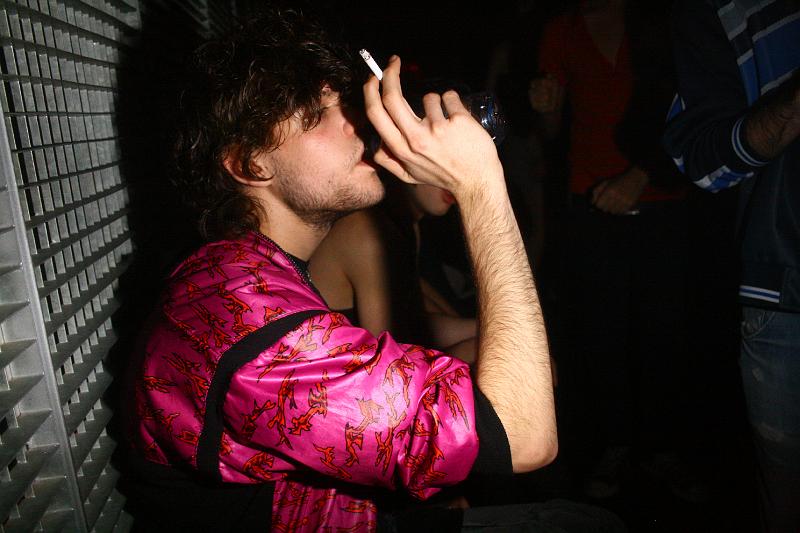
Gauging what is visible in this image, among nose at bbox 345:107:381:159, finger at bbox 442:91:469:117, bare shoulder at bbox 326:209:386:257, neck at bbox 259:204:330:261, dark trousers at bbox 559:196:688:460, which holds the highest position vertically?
finger at bbox 442:91:469:117

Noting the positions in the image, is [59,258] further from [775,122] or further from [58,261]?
[775,122]

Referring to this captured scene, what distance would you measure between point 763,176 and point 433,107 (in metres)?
0.73

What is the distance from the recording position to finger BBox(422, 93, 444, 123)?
0.96 meters

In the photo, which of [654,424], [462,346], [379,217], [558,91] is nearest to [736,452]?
[654,424]

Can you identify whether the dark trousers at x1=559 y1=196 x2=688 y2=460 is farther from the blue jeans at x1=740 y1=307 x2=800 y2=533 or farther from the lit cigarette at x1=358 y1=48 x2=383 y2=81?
the lit cigarette at x1=358 y1=48 x2=383 y2=81

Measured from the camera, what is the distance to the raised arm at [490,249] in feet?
2.90

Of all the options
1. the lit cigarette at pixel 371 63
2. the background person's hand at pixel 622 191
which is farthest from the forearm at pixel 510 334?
the background person's hand at pixel 622 191

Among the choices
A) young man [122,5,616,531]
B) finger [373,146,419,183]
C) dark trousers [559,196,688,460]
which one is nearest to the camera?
young man [122,5,616,531]

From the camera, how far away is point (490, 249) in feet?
3.30

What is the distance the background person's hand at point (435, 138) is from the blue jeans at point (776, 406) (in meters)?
0.66

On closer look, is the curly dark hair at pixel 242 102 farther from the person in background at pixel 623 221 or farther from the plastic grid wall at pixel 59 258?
the person in background at pixel 623 221

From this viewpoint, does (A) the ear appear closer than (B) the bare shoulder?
Yes

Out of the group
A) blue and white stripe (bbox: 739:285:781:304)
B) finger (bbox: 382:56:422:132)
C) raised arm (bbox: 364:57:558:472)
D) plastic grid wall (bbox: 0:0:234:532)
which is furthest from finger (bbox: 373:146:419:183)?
blue and white stripe (bbox: 739:285:781:304)

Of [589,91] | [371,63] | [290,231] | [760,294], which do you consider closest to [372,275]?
[290,231]
